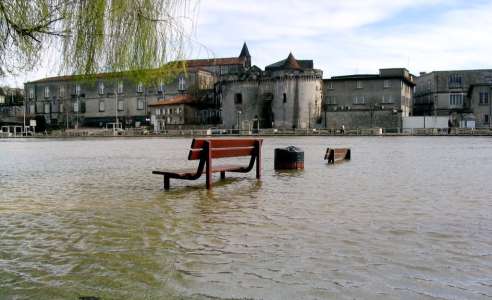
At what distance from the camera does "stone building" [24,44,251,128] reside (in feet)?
317

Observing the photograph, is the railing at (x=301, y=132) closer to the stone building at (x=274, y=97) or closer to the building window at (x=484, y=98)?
the stone building at (x=274, y=97)

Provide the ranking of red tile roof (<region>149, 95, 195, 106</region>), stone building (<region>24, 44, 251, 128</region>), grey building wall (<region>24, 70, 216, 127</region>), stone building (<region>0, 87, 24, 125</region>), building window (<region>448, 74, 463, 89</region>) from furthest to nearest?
stone building (<region>0, 87, 24, 125</region>), grey building wall (<region>24, 70, 216, 127</region>), stone building (<region>24, 44, 251, 128</region>), red tile roof (<region>149, 95, 195, 106</region>), building window (<region>448, 74, 463, 89</region>)

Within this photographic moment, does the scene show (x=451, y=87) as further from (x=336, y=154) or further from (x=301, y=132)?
(x=336, y=154)

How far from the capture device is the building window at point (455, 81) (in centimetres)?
8920

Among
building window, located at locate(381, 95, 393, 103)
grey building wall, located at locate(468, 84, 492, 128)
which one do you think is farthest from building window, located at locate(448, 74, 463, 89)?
building window, located at locate(381, 95, 393, 103)

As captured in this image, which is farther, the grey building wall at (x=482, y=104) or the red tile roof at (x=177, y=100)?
the red tile roof at (x=177, y=100)

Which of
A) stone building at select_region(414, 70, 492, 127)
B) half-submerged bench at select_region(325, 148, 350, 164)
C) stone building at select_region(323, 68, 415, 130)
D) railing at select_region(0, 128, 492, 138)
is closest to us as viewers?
half-submerged bench at select_region(325, 148, 350, 164)

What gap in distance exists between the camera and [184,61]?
25.5 feet

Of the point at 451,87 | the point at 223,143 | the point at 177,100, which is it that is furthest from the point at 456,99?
the point at 223,143

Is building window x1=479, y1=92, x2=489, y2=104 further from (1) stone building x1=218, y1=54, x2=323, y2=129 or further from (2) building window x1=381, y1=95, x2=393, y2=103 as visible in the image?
(1) stone building x1=218, y1=54, x2=323, y2=129

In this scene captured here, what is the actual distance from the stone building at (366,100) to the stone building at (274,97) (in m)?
2.75

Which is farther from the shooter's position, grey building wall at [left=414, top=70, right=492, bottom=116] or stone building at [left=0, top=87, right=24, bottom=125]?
stone building at [left=0, top=87, right=24, bottom=125]

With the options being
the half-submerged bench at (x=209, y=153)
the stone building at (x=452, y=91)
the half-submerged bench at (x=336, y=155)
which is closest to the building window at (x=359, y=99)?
the stone building at (x=452, y=91)

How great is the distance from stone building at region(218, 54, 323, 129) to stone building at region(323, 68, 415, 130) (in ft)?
9.02
